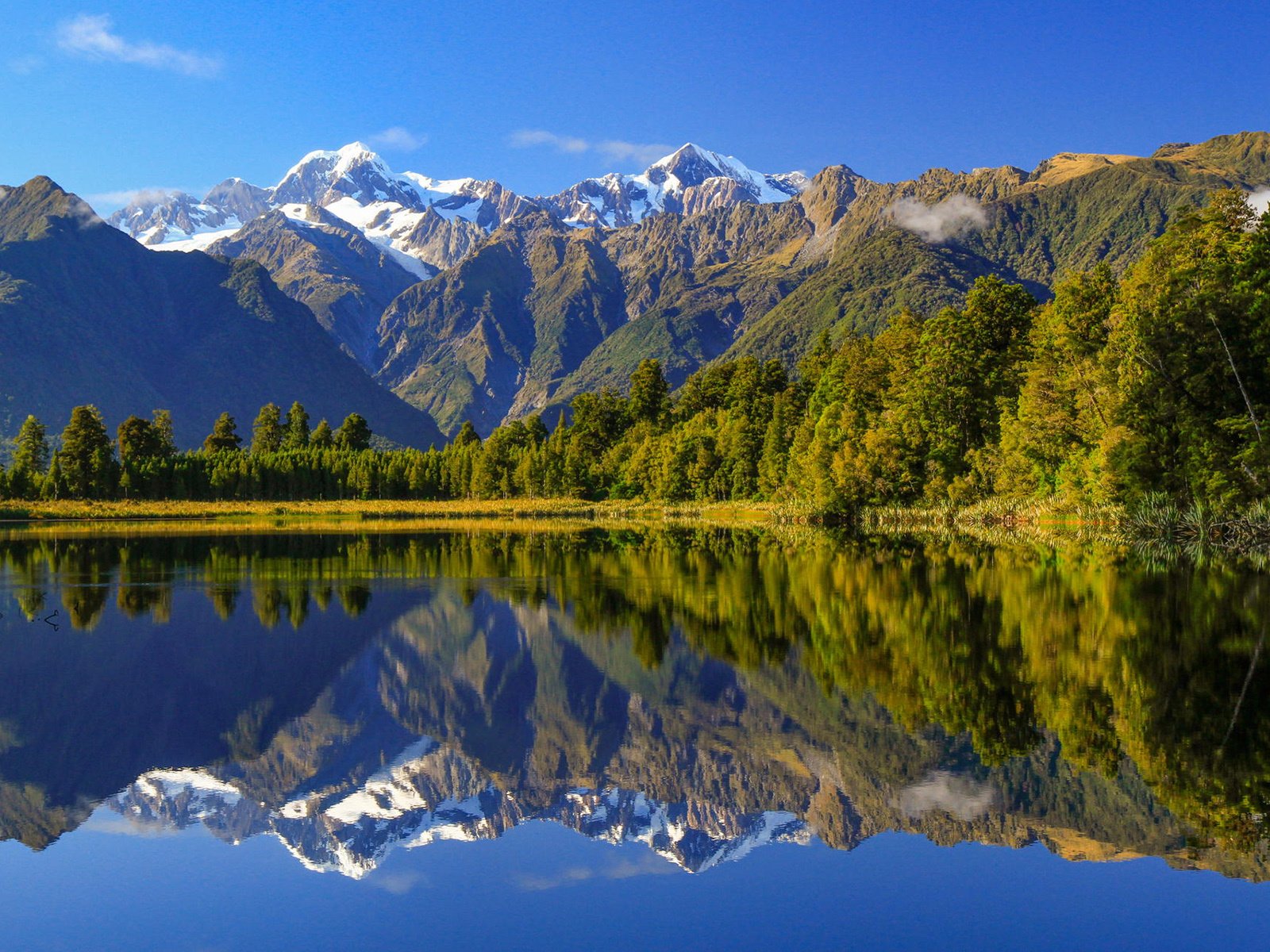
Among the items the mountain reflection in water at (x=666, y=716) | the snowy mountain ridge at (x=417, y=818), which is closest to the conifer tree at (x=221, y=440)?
the mountain reflection in water at (x=666, y=716)

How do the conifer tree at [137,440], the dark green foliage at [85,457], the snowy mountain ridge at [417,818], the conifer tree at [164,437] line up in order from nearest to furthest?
the snowy mountain ridge at [417,818]
the dark green foliage at [85,457]
the conifer tree at [137,440]
the conifer tree at [164,437]

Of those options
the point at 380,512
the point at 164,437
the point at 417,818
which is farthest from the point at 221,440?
the point at 417,818

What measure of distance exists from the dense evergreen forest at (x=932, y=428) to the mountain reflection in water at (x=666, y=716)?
79.0 ft

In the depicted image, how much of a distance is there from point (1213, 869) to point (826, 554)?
4704 centimetres

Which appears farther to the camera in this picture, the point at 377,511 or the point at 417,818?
the point at 377,511

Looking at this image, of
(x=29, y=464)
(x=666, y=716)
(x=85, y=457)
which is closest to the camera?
(x=666, y=716)

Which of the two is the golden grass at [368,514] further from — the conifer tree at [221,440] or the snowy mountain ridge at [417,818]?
the snowy mountain ridge at [417,818]

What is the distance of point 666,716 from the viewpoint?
827 inches

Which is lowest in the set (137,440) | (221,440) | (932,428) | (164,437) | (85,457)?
(85,457)

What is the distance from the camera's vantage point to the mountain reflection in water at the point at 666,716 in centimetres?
1491

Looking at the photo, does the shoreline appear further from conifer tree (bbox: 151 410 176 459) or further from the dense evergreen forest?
conifer tree (bbox: 151 410 176 459)

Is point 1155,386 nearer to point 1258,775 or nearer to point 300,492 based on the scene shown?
point 1258,775

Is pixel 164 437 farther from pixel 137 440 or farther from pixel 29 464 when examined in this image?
pixel 29 464

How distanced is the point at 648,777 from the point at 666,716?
3.93m
